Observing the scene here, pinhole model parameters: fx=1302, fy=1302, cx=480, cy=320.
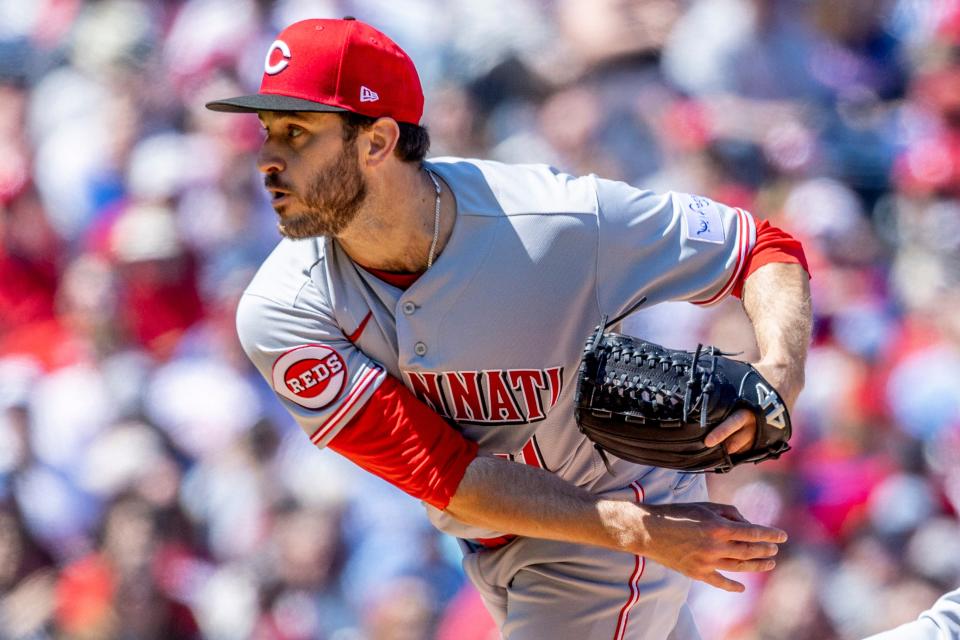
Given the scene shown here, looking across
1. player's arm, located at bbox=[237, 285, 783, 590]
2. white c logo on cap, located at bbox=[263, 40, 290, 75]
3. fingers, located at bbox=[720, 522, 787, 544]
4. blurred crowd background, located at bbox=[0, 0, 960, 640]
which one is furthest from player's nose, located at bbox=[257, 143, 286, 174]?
blurred crowd background, located at bbox=[0, 0, 960, 640]

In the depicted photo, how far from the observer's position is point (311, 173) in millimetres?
2566

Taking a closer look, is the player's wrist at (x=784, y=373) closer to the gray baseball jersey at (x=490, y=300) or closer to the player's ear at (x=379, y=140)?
the gray baseball jersey at (x=490, y=300)

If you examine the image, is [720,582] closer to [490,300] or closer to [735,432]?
[735,432]

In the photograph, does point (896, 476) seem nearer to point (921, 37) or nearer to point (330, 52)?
point (921, 37)

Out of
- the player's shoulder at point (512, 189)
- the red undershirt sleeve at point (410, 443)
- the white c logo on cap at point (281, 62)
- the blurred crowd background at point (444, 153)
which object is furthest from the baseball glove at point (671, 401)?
the blurred crowd background at point (444, 153)

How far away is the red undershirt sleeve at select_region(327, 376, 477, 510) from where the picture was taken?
102 inches

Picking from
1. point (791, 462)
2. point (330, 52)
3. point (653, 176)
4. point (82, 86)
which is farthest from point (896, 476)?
point (82, 86)

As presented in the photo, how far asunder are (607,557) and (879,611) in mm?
1655

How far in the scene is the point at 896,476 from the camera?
4312mm

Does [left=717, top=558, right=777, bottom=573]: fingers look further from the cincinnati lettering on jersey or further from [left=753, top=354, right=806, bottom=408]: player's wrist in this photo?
the cincinnati lettering on jersey

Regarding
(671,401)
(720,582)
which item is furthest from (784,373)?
(720,582)

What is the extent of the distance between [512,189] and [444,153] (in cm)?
262

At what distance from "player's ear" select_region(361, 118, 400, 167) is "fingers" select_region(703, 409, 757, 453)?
2.92ft

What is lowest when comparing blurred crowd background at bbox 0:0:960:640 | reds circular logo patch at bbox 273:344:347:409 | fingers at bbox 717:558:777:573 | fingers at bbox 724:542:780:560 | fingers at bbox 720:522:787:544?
blurred crowd background at bbox 0:0:960:640
